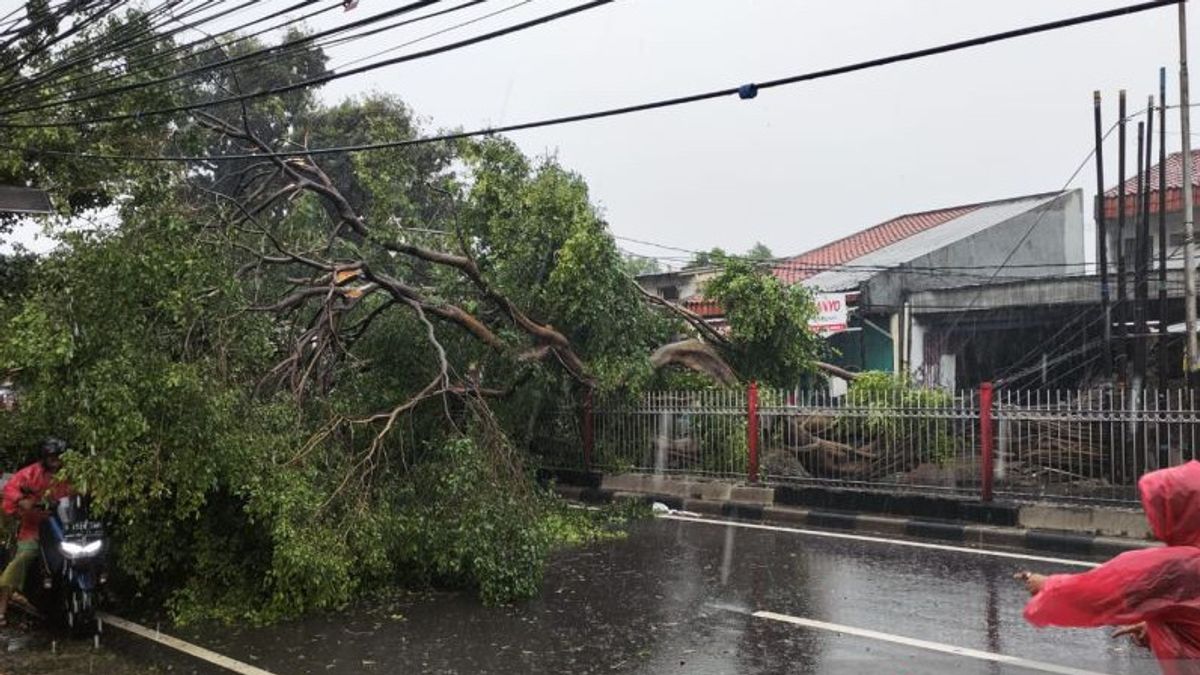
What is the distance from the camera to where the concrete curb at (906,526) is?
8.84 metres

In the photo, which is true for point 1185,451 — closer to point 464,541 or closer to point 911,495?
point 911,495

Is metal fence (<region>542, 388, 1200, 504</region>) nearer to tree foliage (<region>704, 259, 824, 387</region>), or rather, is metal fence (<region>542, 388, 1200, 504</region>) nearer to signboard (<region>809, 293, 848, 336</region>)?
tree foliage (<region>704, 259, 824, 387</region>)

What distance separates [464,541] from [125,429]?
2479 mm

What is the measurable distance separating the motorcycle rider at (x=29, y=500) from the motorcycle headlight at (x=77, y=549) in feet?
1.18

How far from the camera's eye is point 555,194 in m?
12.3

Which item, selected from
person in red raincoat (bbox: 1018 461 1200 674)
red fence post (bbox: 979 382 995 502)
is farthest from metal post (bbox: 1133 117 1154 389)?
person in red raincoat (bbox: 1018 461 1200 674)

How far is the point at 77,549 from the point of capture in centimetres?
614

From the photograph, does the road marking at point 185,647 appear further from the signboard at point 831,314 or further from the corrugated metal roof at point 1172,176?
the corrugated metal roof at point 1172,176

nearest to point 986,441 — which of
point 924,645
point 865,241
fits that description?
point 924,645

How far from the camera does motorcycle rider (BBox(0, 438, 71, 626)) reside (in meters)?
6.35

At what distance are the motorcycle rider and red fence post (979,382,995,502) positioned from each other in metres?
8.42

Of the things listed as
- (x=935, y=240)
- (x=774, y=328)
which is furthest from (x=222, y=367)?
(x=935, y=240)

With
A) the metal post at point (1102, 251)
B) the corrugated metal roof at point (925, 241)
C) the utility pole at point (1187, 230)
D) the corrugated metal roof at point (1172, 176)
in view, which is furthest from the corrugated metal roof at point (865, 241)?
the utility pole at point (1187, 230)

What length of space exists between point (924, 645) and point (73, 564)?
17.7 feet
